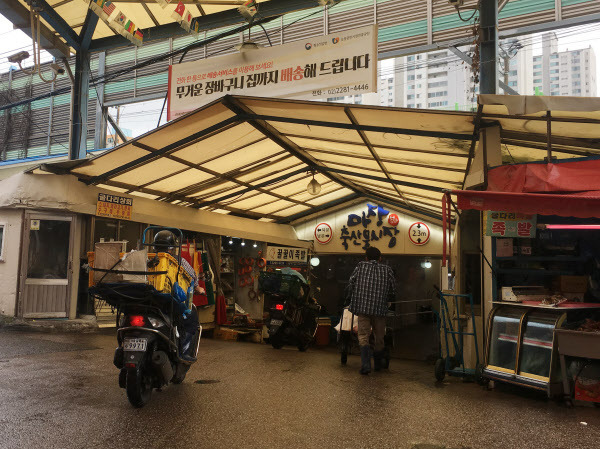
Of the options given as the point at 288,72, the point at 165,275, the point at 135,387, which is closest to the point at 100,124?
the point at 288,72

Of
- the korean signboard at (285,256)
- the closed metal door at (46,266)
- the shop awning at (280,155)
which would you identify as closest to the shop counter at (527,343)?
the shop awning at (280,155)

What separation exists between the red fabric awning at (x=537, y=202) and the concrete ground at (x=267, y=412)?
6.97ft

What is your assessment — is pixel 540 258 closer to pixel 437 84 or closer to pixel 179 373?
pixel 179 373

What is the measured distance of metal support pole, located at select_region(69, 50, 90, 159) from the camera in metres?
11.4

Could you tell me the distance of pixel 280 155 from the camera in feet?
35.9

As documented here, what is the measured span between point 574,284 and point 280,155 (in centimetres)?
646

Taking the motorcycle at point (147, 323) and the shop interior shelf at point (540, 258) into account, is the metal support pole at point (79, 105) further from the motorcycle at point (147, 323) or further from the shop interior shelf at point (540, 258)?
the shop interior shelf at point (540, 258)

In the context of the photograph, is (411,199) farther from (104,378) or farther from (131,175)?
(104,378)

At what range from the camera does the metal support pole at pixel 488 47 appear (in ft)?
24.8

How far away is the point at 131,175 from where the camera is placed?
1029 cm

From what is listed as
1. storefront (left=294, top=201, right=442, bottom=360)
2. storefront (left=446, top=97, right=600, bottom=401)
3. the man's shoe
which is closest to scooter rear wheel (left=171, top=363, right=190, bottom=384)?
the man's shoe

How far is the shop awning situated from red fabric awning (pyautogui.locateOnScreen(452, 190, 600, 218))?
50.8 inches

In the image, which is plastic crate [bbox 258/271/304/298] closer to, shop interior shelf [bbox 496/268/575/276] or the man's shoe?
the man's shoe

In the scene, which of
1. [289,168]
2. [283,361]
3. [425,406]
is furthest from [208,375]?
[289,168]
